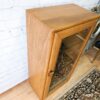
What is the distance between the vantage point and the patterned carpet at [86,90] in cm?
144

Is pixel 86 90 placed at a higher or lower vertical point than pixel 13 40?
lower

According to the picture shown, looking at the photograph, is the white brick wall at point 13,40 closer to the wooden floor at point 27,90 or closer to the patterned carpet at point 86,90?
the wooden floor at point 27,90

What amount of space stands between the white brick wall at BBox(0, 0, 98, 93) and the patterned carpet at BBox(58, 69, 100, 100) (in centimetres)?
60

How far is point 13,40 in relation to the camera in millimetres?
1011

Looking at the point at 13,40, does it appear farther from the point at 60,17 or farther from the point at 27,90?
the point at 27,90

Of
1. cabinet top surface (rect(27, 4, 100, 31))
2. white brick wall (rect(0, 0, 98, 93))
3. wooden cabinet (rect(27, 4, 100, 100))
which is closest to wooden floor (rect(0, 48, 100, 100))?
white brick wall (rect(0, 0, 98, 93))

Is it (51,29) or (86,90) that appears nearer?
(51,29)

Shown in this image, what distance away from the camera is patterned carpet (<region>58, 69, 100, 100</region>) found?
144 centimetres

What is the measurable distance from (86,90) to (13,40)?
43.7 inches

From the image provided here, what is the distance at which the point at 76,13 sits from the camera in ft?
3.00

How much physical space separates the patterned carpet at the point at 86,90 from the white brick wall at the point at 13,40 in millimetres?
596

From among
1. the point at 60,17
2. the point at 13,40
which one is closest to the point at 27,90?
the point at 13,40

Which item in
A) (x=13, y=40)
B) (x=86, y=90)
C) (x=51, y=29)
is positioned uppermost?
(x=51, y=29)

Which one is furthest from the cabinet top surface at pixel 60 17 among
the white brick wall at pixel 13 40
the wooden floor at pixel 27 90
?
the wooden floor at pixel 27 90
